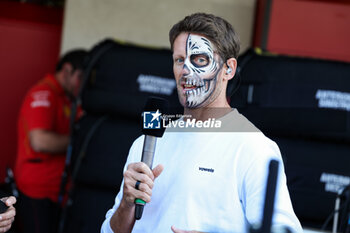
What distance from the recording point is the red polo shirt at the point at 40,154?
12.1ft

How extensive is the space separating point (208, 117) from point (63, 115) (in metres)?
2.25

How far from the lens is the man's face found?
1736mm

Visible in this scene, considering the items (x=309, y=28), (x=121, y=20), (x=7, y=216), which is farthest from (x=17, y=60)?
(x=7, y=216)

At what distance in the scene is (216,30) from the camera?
171 centimetres

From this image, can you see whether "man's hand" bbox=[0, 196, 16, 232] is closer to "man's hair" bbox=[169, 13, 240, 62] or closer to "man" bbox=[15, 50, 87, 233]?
"man's hair" bbox=[169, 13, 240, 62]

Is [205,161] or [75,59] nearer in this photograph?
[205,161]

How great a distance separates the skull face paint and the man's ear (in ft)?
0.09

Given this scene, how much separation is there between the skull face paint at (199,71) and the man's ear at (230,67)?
3 cm

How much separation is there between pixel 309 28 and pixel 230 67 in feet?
7.87

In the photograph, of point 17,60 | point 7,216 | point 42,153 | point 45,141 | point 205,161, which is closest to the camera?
point 205,161

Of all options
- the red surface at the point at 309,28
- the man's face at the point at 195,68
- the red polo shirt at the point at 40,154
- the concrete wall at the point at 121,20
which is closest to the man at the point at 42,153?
the red polo shirt at the point at 40,154

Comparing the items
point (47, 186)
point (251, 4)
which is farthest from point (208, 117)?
point (251, 4)

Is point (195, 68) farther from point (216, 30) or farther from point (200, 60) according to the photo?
point (216, 30)

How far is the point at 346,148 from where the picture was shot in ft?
10.4
